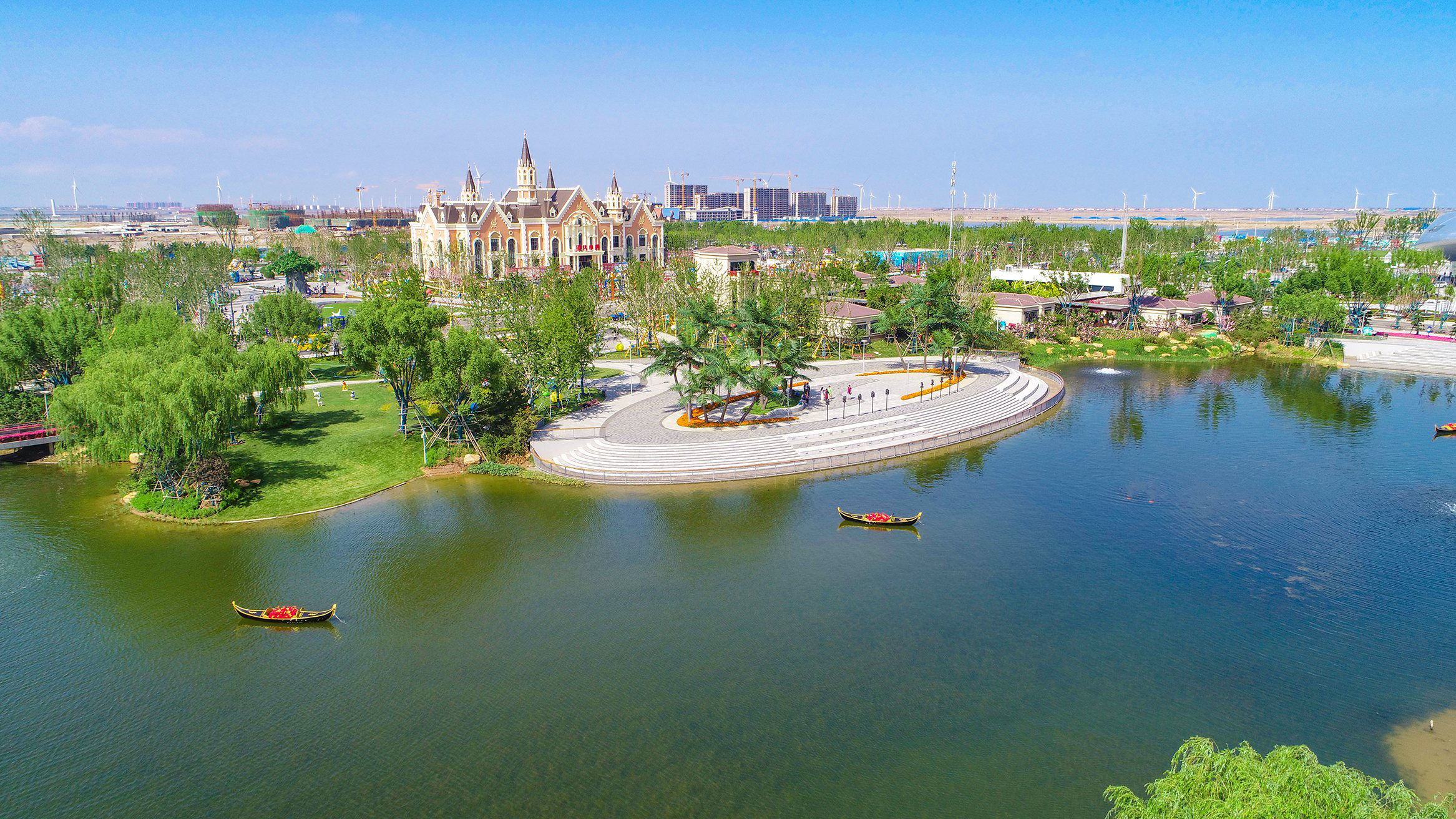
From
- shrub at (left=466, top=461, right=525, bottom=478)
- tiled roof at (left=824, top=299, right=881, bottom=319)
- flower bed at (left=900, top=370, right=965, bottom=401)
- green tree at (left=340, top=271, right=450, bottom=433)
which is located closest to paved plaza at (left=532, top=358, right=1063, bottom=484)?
flower bed at (left=900, top=370, right=965, bottom=401)

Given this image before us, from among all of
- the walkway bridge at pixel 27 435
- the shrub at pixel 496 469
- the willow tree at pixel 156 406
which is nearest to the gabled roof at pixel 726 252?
the shrub at pixel 496 469

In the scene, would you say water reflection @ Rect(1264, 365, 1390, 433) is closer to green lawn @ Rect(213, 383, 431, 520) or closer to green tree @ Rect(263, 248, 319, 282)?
green lawn @ Rect(213, 383, 431, 520)

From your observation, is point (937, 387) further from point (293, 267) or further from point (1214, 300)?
point (293, 267)

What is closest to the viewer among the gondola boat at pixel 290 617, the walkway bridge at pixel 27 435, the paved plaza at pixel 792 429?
the gondola boat at pixel 290 617

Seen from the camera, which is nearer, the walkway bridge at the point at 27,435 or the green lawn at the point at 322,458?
the green lawn at the point at 322,458

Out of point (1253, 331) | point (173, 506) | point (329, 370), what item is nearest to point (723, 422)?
point (173, 506)

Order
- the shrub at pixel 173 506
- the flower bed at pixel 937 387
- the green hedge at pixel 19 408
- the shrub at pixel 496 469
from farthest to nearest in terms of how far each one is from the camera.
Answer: the flower bed at pixel 937 387 → the green hedge at pixel 19 408 → the shrub at pixel 496 469 → the shrub at pixel 173 506

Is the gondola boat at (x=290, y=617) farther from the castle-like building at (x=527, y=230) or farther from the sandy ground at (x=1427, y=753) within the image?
the castle-like building at (x=527, y=230)
